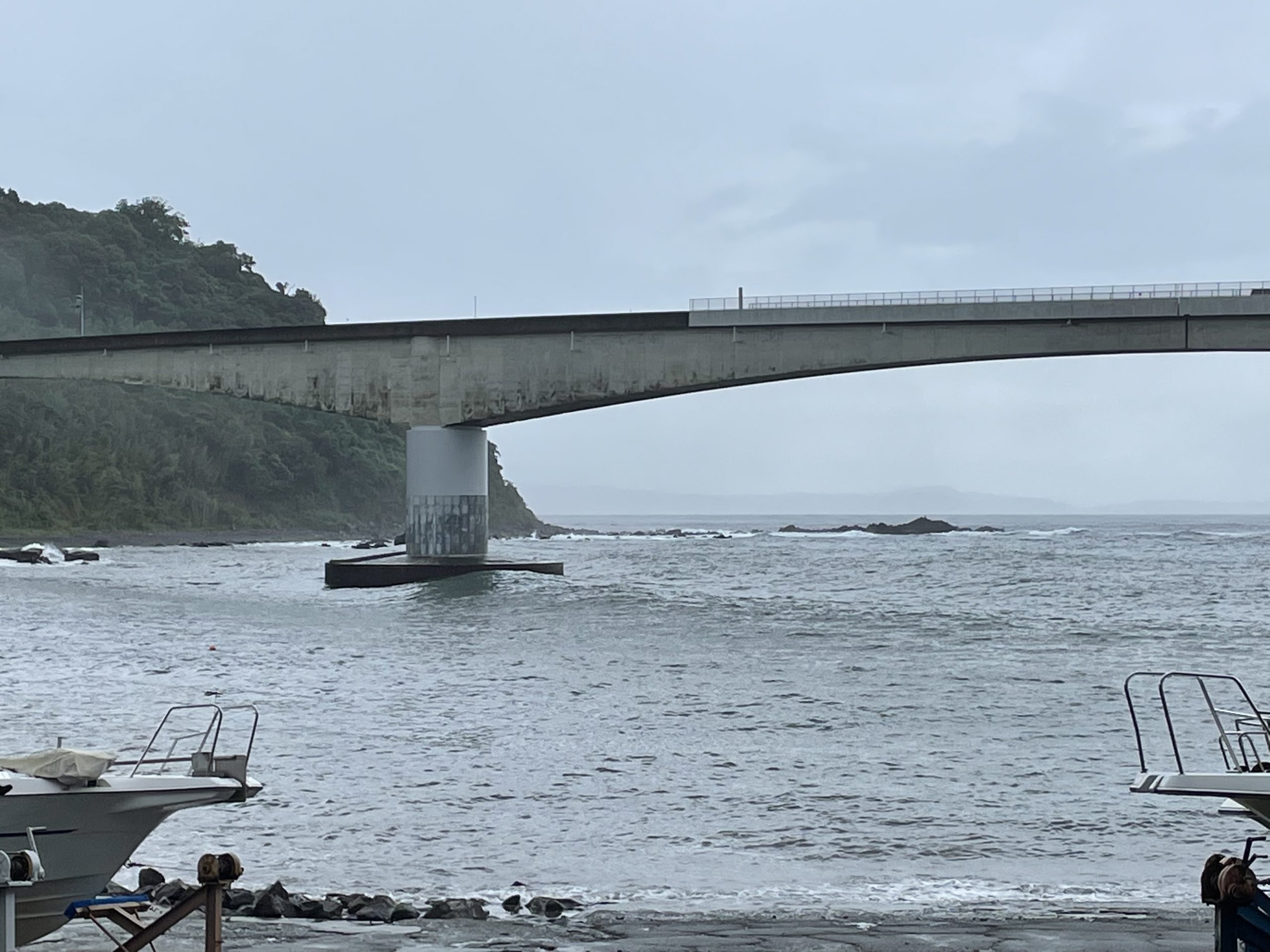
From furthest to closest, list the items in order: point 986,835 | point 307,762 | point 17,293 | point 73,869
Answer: point 17,293
point 307,762
point 986,835
point 73,869

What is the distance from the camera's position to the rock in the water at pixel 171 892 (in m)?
10.6

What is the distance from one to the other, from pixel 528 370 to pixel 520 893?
43.5m

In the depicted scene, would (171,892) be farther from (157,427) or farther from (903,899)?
(157,427)

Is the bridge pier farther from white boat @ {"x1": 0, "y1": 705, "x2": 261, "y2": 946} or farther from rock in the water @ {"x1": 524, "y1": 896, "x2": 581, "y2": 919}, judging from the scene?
white boat @ {"x1": 0, "y1": 705, "x2": 261, "y2": 946}

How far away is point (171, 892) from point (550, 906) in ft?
9.27

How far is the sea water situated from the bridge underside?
7.68 meters

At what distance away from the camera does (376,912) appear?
10.6 metres

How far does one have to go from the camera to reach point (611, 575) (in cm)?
6919

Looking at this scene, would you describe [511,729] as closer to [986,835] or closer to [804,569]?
[986,835]

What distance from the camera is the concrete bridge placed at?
46.9 metres

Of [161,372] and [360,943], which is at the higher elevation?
[161,372]

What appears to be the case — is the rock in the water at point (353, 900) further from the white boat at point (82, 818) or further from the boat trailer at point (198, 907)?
the boat trailer at point (198, 907)

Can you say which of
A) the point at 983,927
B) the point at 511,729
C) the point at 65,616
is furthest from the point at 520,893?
the point at 65,616

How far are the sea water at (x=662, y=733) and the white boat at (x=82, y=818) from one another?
8.63 feet
